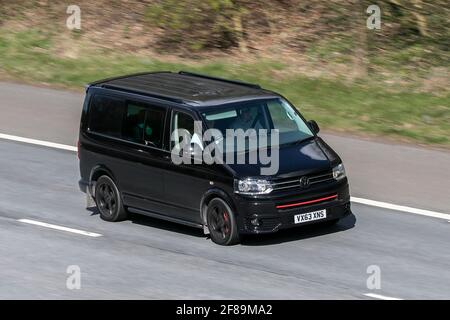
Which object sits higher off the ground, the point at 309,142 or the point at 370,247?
the point at 309,142

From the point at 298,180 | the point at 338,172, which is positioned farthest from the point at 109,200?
the point at 338,172

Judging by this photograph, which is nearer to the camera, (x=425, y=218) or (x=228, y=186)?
(x=228, y=186)

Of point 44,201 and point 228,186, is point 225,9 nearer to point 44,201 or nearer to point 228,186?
point 44,201

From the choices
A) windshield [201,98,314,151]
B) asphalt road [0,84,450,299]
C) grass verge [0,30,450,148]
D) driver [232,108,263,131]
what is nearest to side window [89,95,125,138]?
asphalt road [0,84,450,299]

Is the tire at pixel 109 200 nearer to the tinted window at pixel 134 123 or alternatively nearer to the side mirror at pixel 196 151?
the tinted window at pixel 134 123

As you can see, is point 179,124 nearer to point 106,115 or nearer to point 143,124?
point 143,124

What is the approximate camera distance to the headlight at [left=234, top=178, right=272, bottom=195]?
14344 mm

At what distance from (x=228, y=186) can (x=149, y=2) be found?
1467 cm

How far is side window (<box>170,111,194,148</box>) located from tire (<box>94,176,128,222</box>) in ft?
4.48

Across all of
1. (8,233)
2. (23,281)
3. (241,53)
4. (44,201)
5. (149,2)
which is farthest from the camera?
(149,2)

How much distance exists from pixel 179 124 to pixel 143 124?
0.65 meters

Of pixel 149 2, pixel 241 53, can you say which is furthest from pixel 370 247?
pixel 149 2

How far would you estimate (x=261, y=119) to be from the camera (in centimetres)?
1534

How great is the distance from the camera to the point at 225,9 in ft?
86.6
